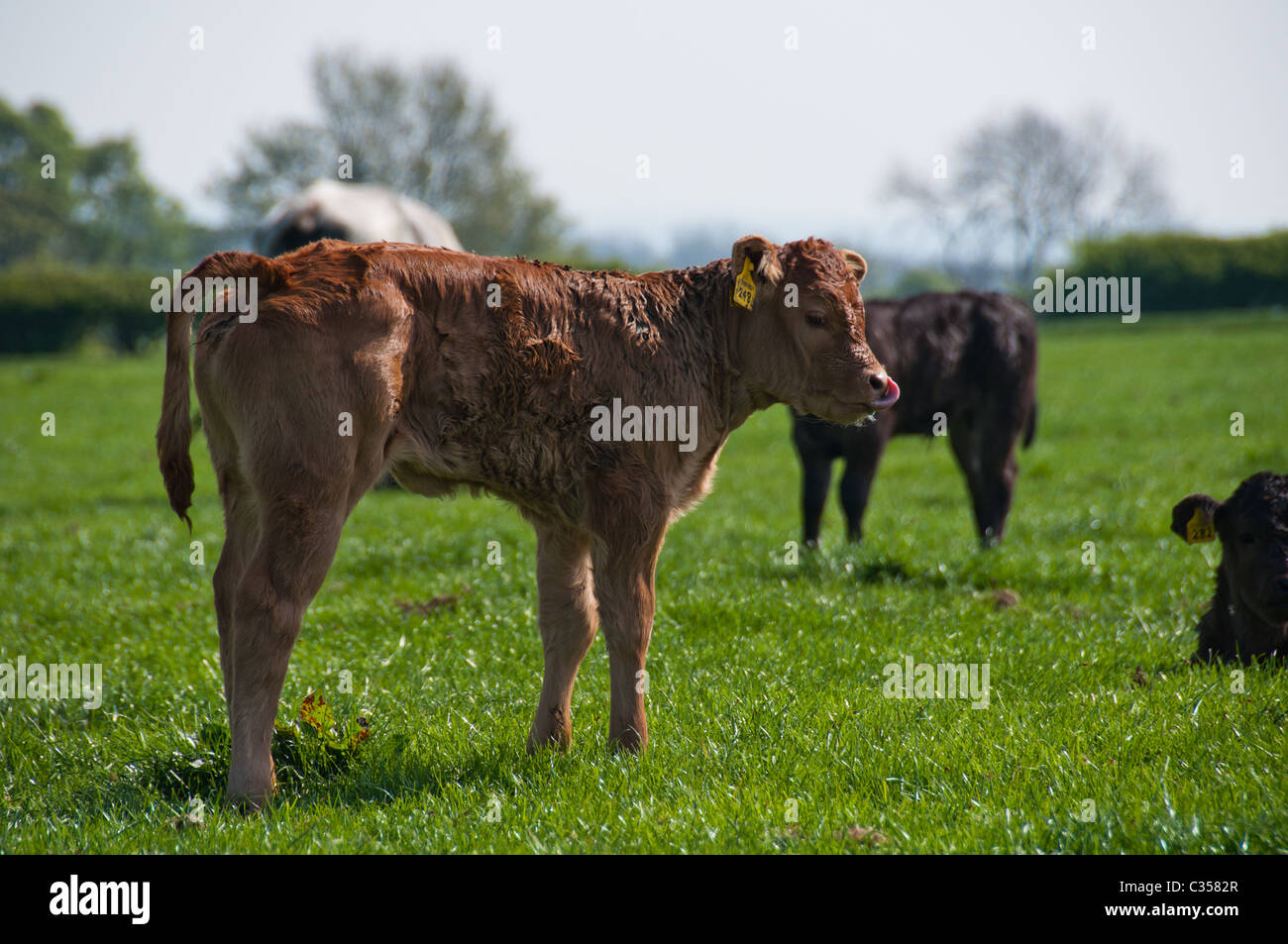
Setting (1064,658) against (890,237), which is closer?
(1064,658)

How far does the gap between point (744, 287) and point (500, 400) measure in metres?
1.30

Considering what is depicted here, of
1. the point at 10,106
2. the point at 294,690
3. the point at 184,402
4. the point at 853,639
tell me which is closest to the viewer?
the point at 184,402

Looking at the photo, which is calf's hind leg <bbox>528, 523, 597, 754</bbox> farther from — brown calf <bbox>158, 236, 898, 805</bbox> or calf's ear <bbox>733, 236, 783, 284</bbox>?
calf's ear <bbox>733, 236, 783, 284</bbox>

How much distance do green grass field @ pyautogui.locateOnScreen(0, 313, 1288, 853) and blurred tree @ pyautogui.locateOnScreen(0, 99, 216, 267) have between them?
200 feet

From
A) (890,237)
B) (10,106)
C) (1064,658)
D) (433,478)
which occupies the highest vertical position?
(10,106)

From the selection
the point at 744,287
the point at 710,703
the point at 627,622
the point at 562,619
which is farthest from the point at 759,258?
the point at 710,703

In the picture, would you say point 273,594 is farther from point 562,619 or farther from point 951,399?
point 951,399

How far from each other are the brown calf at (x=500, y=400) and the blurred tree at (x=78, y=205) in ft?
212

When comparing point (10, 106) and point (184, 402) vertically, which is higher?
point (10, 106)
